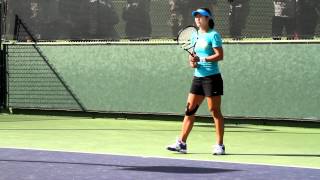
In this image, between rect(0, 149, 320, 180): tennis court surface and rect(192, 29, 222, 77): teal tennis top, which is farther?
rect(192, 29, 222, 77): teal tennis top

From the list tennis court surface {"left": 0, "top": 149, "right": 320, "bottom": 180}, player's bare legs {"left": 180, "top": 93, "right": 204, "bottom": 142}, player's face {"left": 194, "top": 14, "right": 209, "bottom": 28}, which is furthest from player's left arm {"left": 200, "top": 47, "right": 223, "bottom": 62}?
tennis court surface {"left": 0, "top": 149, "right": 320, "bottom": 180}

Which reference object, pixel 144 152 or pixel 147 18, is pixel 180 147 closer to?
pixel 144 152

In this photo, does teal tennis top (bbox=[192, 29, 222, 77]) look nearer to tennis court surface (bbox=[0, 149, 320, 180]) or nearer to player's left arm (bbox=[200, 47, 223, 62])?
player's left arm (bbox=[200, 47, 223, 62])

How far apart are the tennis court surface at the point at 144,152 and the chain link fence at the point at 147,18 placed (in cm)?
178

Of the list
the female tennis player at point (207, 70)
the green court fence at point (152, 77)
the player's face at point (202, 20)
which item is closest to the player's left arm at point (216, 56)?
the female tennis player at point (207, 70)

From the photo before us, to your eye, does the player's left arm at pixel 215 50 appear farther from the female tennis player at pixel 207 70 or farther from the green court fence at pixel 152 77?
the green court fence at pixel 152 77

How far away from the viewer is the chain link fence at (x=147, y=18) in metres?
12.8

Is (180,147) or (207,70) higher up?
(207,70)

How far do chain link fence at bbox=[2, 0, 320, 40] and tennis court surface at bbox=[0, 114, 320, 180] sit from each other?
5.84 feet

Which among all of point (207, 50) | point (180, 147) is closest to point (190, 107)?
point (180, 147)

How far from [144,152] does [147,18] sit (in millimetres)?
5698

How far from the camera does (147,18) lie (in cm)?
1417

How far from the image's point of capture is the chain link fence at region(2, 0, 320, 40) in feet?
42.0

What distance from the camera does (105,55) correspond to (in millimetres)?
14578
